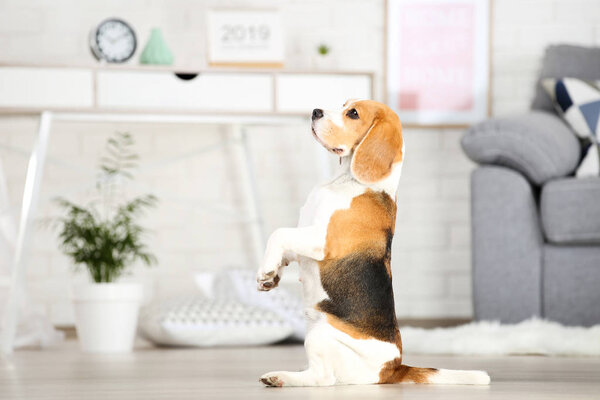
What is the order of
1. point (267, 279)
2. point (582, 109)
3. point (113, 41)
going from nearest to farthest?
1. point (267, 279)
2. point (582, 109)
3. point (113, 41)

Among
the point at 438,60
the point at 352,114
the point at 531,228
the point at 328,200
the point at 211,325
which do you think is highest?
the point at 438,60

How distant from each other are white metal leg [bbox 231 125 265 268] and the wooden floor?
804 millimetres

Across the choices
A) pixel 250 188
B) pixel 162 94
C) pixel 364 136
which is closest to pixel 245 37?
pixel 162 94

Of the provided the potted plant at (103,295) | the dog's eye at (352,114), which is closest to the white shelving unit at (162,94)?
the potted plant at (103,295)

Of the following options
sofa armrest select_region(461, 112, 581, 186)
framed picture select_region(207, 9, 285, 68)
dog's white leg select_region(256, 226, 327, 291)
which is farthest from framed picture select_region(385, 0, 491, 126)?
dog's white leg select_region(256, 226, 327, 291)

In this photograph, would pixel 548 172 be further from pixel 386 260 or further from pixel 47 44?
pixel 47 44

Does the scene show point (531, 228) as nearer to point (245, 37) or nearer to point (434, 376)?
point (245, 37)

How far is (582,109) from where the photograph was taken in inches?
106

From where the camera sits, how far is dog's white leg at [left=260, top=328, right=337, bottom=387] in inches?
45.3

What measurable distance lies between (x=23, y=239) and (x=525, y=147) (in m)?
1.42

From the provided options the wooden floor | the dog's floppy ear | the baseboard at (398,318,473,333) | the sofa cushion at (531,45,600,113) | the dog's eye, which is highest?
the sofa cushion at (531,45,600,113)

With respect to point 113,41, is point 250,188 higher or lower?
lower

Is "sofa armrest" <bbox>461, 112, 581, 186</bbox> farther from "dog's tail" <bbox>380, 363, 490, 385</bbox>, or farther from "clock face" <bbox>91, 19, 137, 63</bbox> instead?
"dog's tail" <bbox>380, 363, 490, 385</bbox>

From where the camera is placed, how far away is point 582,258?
235 centimetres
